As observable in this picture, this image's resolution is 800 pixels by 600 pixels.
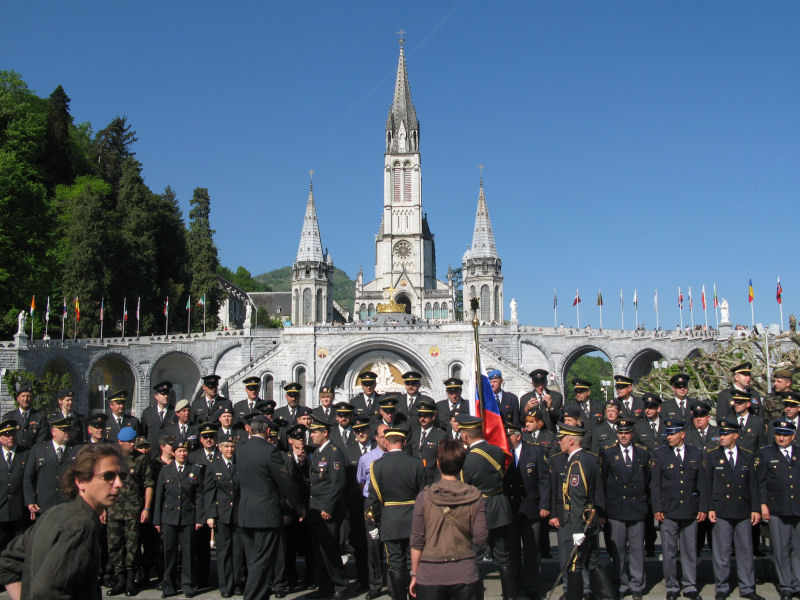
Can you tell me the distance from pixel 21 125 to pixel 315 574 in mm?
32214

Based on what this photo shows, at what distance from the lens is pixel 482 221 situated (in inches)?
2785

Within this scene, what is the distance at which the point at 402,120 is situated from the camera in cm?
8281

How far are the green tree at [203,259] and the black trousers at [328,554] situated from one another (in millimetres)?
41692

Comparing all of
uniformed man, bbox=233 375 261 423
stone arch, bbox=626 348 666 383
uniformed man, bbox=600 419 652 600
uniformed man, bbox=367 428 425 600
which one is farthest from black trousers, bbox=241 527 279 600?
stone arch, bbox=626 348 666 383

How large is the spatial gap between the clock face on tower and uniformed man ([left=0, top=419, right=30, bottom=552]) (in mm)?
73306

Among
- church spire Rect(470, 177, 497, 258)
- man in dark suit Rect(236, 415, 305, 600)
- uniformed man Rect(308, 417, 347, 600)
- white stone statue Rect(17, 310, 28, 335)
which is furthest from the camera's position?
church spire Rect(470, 177, 497, 258)

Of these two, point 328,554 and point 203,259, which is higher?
point 203,259

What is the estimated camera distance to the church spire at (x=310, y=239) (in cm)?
6888

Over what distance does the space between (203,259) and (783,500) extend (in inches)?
1836

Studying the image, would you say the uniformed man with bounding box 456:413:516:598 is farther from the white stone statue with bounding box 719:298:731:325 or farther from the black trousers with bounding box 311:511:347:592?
the white stone statue with bounding box 719:298:731:325

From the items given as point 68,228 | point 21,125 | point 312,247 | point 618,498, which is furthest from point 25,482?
point 312,247

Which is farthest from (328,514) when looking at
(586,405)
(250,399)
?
(586,405)

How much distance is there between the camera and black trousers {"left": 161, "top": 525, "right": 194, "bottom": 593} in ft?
28.7

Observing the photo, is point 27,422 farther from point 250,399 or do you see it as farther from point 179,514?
point 179,514
